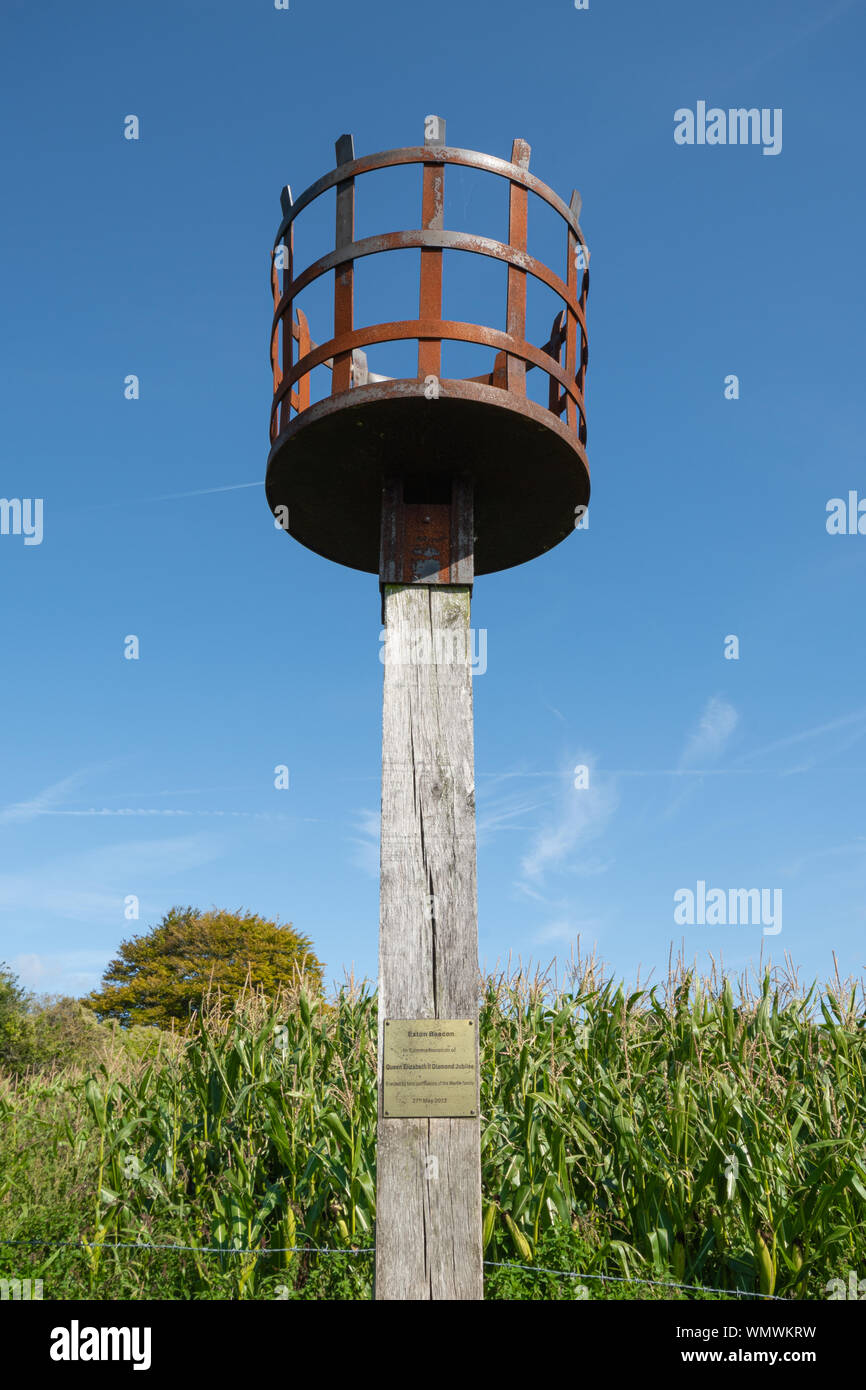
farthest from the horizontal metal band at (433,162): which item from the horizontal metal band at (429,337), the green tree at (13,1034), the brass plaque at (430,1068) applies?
the green tree at (13,1034)

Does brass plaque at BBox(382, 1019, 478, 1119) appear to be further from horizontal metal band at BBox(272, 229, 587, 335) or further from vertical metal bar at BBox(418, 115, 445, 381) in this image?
horizontal metal band at BBox(272, 229, 587, 335)

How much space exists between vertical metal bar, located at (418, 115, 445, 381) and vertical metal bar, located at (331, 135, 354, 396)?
31 centimetres

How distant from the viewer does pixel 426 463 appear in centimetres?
408

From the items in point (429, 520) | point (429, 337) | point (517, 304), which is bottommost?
point (429, 520)

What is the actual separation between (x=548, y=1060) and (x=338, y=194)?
17.7 ft

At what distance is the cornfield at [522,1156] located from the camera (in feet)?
16.3

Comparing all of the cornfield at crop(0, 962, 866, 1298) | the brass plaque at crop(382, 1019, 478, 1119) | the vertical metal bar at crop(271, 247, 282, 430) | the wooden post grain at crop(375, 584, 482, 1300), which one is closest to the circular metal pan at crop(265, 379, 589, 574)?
the vertical metal bar at crop(271, 247, 282, 430)

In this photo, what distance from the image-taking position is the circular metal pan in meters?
3.72

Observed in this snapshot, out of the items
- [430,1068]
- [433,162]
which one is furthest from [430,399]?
[430,1068]

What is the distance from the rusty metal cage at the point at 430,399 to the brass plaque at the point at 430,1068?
7.55 feet

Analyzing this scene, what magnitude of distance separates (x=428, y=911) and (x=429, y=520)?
1.67 meters

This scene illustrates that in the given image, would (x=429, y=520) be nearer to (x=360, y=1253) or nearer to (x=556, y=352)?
(x=556, y=352)
